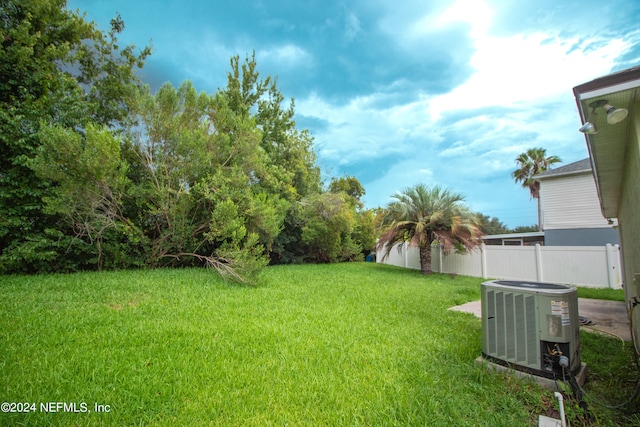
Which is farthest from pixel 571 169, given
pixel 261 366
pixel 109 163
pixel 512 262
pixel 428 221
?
pixel 109 163

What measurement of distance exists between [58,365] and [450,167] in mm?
15816

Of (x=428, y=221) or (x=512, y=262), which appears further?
(x=428, y=221)

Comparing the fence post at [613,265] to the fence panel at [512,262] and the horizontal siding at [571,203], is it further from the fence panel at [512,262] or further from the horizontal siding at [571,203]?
the horizontal siding at [571,203]

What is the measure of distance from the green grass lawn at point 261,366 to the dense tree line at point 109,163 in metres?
2.79

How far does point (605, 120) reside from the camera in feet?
7.47

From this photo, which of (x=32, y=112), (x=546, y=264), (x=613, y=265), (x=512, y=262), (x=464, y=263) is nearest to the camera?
(x=32, y=112)

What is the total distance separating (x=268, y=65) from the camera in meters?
16.0

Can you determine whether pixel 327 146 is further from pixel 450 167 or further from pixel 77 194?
pixel 77 194

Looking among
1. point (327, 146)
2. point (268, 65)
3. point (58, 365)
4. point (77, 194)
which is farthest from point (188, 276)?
point (268, 65)

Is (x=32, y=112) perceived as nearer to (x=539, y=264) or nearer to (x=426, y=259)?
(x=426, y=259)

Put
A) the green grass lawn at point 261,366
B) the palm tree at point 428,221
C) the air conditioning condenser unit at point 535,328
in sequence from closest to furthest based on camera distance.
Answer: the green grass lawn at point 261,366, the air conditioning condenser unit at point 535,328, the palm tree at point 428,221

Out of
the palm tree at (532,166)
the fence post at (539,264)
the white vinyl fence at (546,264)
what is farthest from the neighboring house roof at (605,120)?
the palm tree at (532,166)

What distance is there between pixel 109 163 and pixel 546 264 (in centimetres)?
1164

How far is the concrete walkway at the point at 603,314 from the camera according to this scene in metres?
4.17
